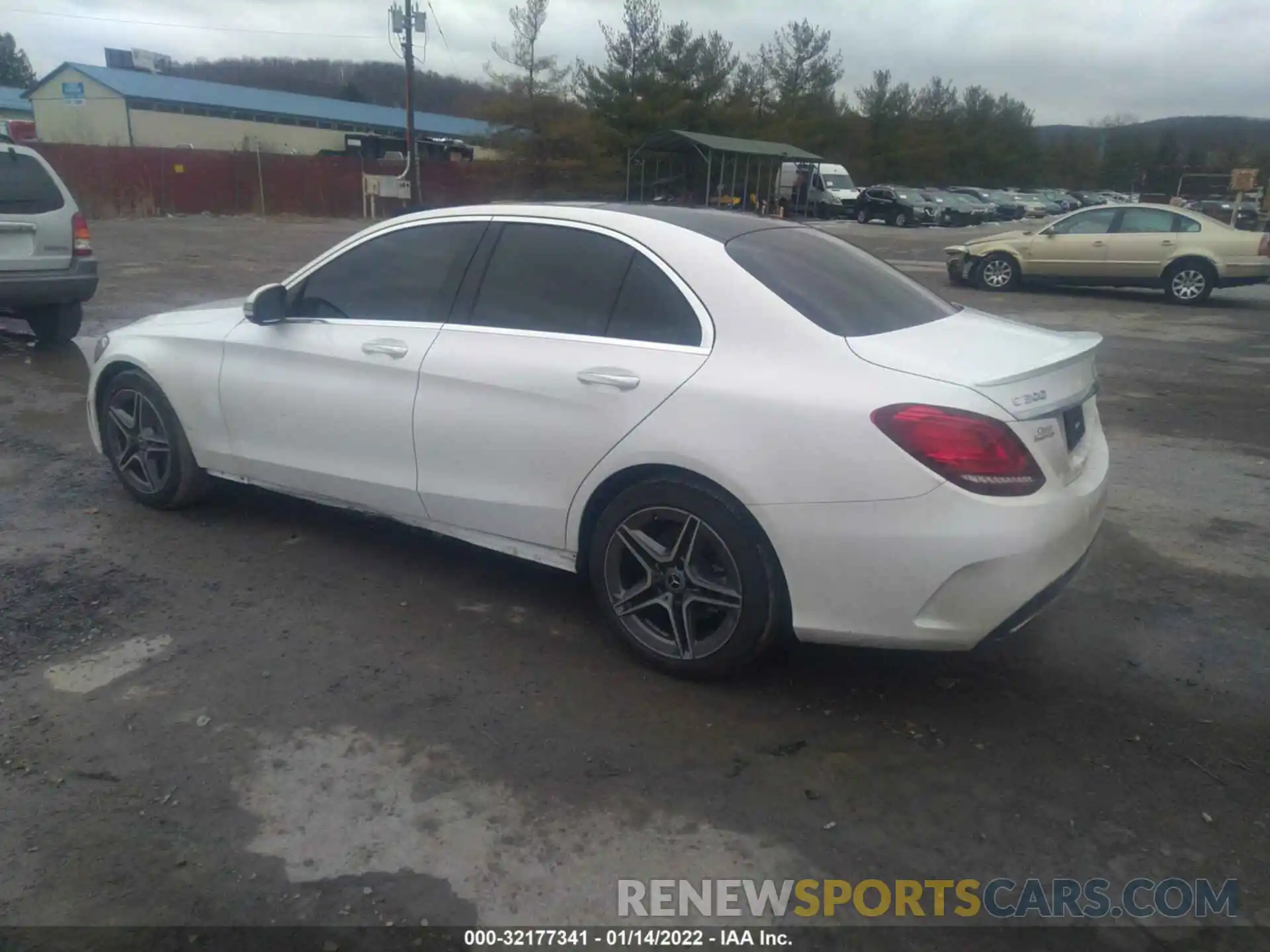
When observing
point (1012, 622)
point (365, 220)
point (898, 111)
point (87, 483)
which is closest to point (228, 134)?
point (365, 220)

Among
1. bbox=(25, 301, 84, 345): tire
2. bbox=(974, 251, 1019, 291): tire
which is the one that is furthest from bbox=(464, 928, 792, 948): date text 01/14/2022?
bbox=(974, 251, 1019, 291): tire

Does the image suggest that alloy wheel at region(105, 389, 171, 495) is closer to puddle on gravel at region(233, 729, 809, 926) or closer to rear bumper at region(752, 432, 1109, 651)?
puddle on gravel at region(233, 729, 809, 926)

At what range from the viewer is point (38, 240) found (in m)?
9.11

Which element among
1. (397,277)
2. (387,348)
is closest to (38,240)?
(397,277)

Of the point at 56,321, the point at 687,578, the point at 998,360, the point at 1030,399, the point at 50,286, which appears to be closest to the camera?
the point at 1030,399

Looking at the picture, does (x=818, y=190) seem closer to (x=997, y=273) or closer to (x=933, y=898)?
(x=997, y=273)

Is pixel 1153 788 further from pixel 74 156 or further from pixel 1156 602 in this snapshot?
pixel 74 156

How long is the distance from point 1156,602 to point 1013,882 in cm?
223

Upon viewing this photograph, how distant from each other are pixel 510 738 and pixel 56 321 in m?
8.75

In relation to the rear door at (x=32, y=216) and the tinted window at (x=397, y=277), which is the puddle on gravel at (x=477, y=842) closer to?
the tinted window at (x=397, y=277)

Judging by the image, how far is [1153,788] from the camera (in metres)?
3.08

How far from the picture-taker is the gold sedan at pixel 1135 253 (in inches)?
615

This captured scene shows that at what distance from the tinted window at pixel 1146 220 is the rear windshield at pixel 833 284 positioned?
13.7 m

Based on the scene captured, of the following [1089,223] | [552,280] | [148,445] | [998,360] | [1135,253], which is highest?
[552,280]
